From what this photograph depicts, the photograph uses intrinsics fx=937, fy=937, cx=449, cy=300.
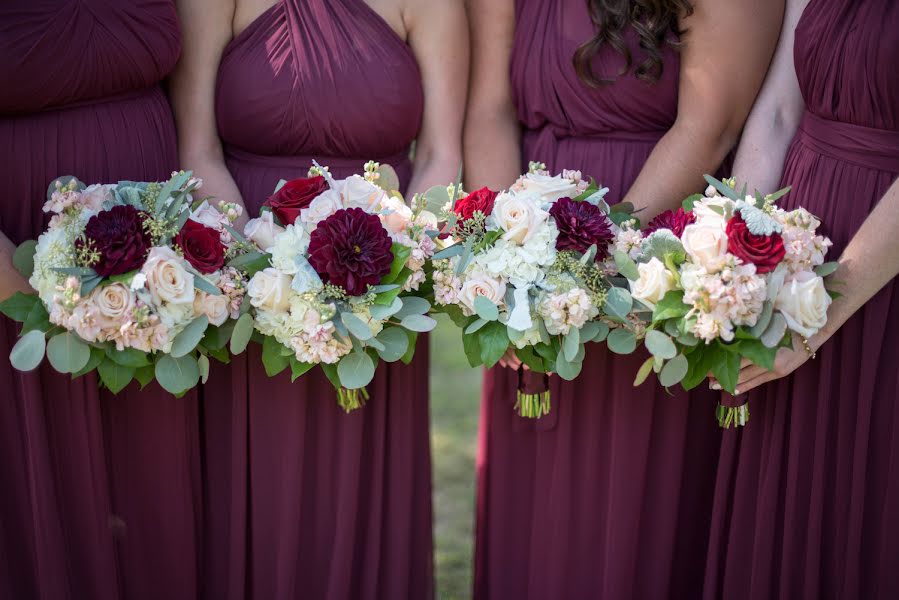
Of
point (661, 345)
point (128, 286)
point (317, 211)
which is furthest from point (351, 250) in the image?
point (661, 345)

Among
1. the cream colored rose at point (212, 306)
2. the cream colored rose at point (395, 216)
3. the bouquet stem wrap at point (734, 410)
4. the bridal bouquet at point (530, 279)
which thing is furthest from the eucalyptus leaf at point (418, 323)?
the bouquet stem wrap at point (734, 410)

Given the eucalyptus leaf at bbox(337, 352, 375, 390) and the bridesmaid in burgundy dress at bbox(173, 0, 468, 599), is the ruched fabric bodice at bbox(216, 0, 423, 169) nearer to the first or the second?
the bridesmaid in burgundy dress at bbox(173, 0, 468, 599)

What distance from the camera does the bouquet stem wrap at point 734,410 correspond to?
273 cm

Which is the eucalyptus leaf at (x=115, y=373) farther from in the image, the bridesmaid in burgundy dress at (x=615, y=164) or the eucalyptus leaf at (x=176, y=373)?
the bridesmaid in burgundy dress at (x=615, y=164)

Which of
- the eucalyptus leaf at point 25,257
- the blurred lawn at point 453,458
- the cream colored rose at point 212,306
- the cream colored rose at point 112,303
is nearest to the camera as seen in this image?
the cream colored rose at point 112,303

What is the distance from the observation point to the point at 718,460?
322cm

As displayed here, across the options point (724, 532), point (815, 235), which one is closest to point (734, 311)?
point (815, 235)

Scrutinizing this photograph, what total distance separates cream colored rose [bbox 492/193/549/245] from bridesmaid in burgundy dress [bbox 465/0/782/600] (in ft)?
2.06

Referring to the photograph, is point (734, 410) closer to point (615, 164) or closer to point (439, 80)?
point (615, 164)

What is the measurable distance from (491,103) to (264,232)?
3.67ft

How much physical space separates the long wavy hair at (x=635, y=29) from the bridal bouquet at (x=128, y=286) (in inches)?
51.4

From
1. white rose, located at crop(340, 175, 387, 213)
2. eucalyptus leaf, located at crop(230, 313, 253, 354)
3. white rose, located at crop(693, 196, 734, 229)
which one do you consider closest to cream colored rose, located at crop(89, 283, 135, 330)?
eucalyptus leaf, located at crop(230, 313, 253, 354)

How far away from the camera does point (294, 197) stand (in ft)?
8.68

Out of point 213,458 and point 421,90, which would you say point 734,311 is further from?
point 213,458
